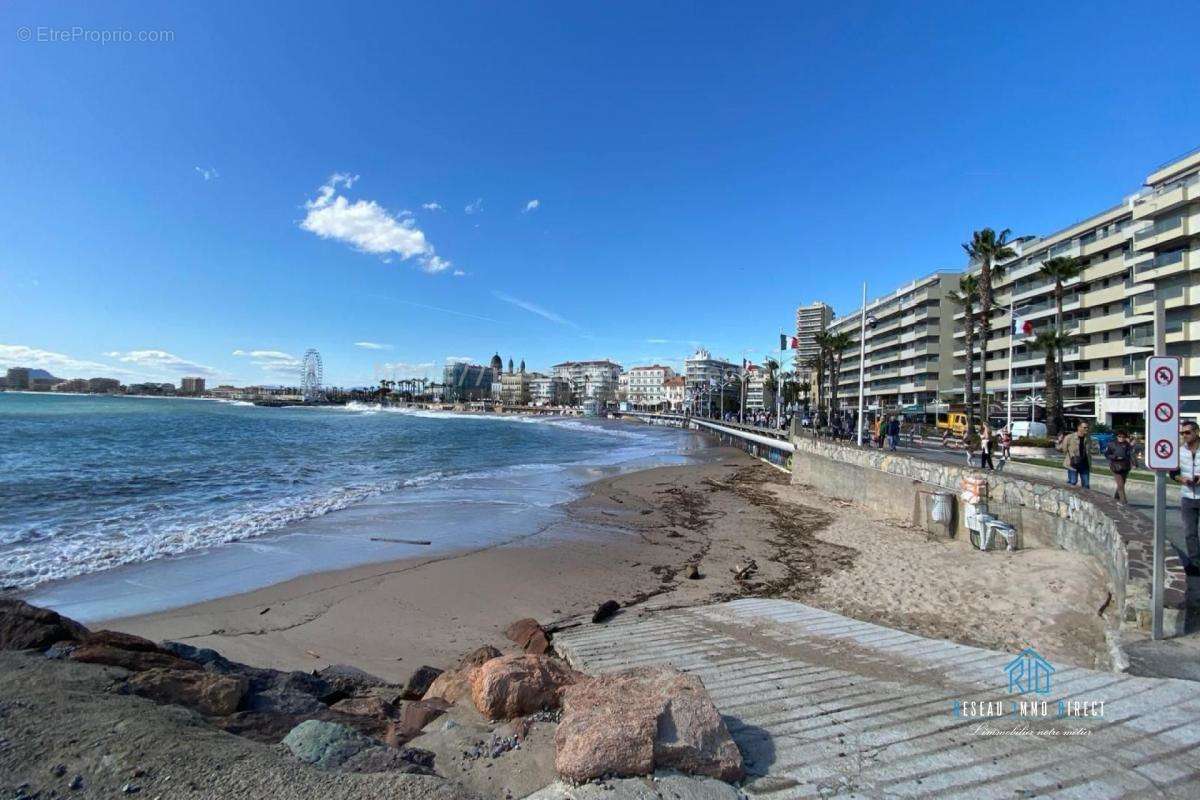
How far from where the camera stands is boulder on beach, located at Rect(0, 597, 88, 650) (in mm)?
4617

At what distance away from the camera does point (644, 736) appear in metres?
2.84

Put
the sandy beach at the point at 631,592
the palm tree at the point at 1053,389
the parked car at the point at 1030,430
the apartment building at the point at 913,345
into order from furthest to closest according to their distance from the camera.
→ the apartment building at the point at 913,345 < the palm tree at the point at 1053,389 < the parked car at the point at 1030,430 < the sandy beach at the point at 631,592

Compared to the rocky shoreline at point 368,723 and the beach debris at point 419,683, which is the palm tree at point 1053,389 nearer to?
the beach debris at point 419,683

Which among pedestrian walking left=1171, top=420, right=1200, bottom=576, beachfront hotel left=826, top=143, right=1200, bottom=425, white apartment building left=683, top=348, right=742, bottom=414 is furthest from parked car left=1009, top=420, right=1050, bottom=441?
white apartment building left=683, top=348, right=742, bottom=414

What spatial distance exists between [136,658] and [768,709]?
4960 millimetres

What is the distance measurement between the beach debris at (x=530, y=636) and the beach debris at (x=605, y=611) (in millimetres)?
997

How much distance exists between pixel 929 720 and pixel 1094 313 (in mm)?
55494

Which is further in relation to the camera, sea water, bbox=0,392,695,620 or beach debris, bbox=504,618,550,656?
sea water, bbox=0,392,695,620

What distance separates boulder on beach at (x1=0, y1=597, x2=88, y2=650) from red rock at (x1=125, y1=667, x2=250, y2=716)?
146cm

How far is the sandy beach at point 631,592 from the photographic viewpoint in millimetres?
6863

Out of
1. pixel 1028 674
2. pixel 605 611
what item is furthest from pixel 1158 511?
pixel 605 611

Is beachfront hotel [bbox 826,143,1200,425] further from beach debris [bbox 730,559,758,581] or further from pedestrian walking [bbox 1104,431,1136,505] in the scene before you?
beach debris [bbox 730,559,758,581]

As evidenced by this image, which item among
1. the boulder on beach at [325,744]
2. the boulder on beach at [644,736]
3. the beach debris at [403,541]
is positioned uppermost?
the boulder on beach at [644,736]

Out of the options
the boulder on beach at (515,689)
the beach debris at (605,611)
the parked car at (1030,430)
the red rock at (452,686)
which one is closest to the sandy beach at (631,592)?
the beach debris at (605,611)
